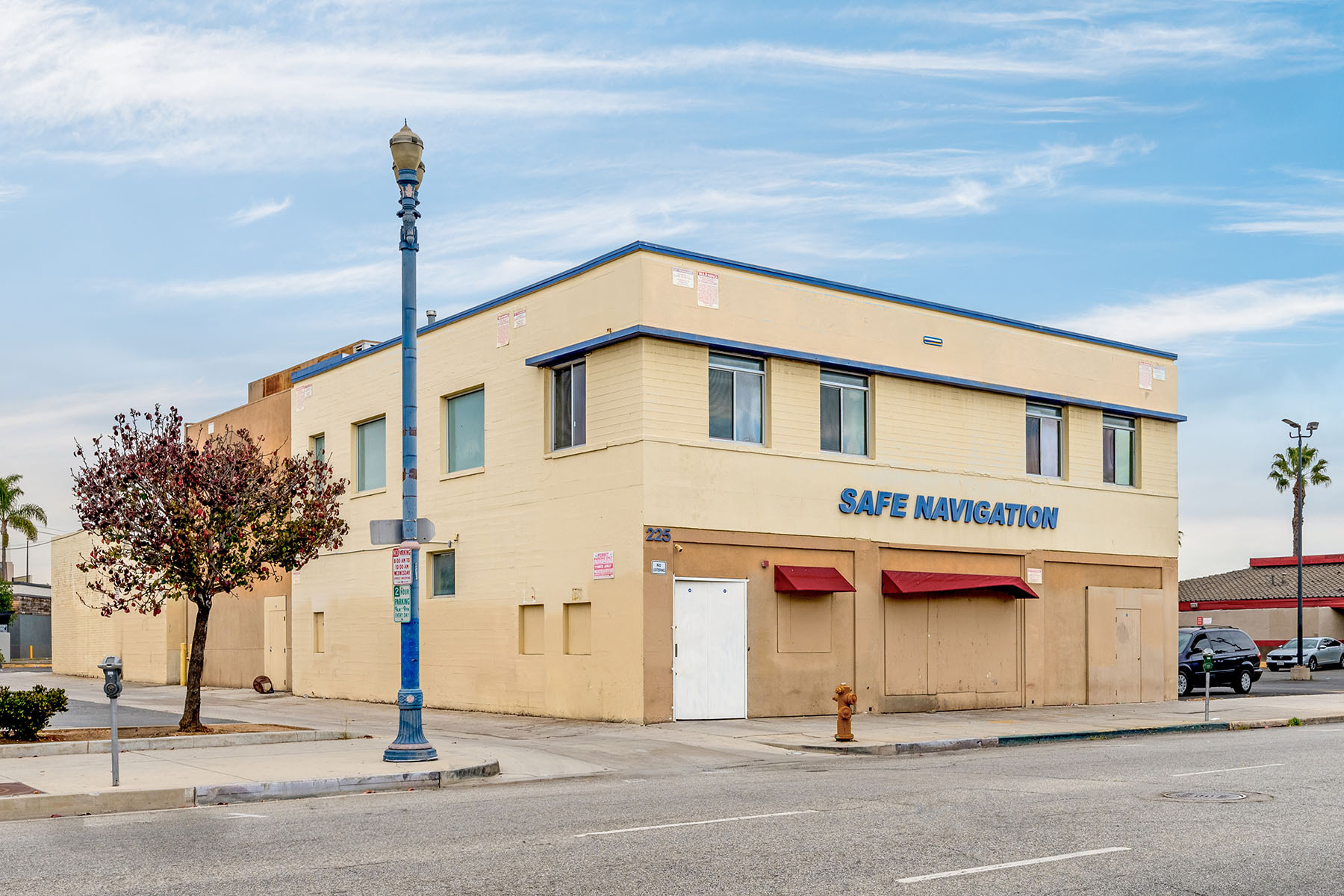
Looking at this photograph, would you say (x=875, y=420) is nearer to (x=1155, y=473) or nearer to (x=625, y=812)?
(x=1155, y=473)

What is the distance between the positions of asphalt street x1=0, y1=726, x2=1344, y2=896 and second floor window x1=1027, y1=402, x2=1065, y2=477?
48.8ft

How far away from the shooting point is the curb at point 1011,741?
62.4 ft

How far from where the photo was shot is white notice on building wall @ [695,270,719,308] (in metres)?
23.7

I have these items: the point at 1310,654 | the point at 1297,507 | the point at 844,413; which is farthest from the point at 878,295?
the point at 1297,507

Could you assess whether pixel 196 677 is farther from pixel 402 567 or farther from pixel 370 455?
pixel 370 455

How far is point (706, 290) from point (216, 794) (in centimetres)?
1326

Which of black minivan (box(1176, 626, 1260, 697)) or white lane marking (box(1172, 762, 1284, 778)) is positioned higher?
white lane marking (box(1172, 762, 1284, 778))

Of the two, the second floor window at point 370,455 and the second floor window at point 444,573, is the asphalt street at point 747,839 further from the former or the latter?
the second floor window at point 370,455

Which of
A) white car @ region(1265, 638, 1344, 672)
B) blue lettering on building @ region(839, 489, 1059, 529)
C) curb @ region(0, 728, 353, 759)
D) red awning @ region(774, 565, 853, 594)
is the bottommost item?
white car @ region(1265, 638, 1344, 672)

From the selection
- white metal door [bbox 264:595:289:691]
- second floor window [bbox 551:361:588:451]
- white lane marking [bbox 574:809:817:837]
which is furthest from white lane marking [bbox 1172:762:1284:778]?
white metal door [bbox 264:595:289:691]

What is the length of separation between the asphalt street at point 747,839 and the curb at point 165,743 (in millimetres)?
4938

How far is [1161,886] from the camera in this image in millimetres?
8180

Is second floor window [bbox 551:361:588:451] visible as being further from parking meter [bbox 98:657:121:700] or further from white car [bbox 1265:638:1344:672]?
white car [bbox 1265:638:1344:672]

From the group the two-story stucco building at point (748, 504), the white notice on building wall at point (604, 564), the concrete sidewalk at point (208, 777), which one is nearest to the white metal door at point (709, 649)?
the two-story stucco building at point (748, 504)
